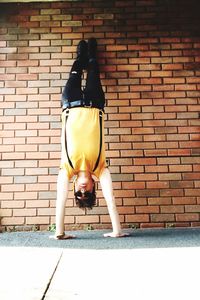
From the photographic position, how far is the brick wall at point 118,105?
311 centimetres

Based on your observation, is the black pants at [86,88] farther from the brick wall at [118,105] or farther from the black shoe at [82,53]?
the brick wall at [118,105]

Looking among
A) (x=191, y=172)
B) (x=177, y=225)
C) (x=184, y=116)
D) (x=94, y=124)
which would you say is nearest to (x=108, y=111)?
(x=94, y=124)

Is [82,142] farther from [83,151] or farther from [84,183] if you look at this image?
[84,183]

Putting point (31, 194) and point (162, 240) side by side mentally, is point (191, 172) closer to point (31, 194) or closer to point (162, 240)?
point (162, 240)

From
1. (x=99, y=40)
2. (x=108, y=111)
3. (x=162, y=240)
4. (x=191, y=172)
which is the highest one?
(x=99, y=40)

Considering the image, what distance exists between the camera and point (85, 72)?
3479 mm

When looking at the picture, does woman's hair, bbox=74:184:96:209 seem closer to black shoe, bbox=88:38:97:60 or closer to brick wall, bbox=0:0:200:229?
brick wall, bbox=0:0:200:229

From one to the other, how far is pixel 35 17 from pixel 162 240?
2721 millimetres

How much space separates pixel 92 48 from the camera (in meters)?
3.30

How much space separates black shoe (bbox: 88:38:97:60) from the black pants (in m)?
0.07
